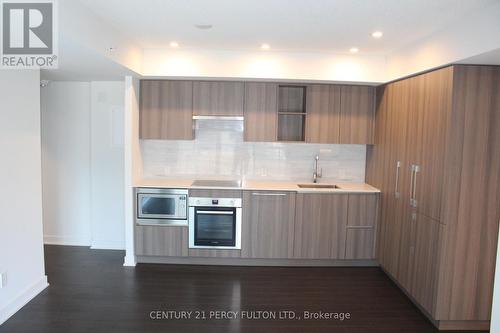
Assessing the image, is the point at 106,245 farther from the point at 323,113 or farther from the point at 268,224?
the point at 323,113

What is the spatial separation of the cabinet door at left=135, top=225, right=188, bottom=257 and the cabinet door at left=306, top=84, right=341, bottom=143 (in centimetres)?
202

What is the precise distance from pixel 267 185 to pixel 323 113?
116 centimetres

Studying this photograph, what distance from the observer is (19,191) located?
3.24m

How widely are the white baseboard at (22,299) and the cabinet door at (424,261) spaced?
372cm

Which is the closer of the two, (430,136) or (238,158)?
(430,136)

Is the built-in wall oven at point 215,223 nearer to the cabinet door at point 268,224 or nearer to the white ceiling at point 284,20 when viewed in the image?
the cabinet door at point 268,224

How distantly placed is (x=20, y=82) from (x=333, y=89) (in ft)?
11.2

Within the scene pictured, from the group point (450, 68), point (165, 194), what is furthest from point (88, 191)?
point (450, 68)

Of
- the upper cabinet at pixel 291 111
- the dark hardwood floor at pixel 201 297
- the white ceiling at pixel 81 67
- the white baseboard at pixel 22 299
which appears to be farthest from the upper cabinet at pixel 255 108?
the white baseboard at pixel 22 299

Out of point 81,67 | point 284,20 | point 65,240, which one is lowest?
point 65,240

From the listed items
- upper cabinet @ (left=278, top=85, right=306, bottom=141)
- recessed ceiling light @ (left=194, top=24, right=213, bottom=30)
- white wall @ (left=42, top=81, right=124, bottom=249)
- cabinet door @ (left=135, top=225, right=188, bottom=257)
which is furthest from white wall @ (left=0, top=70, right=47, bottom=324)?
upper cabinet @ (left=278, top=85, right=306, bottom=141)

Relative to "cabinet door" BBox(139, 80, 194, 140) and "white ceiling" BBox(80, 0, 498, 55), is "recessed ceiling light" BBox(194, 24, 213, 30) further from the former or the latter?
"cabinet door" BBox(139, 80, 194, 140)

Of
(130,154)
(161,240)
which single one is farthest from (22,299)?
(130,154)

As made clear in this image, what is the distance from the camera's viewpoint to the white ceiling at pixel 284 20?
2648 millimetres
